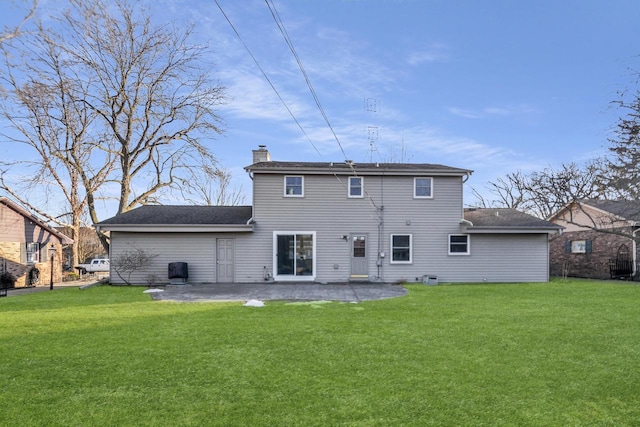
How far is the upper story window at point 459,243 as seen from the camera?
54.8 ft

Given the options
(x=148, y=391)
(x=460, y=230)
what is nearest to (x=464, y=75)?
(x=460, y=230)

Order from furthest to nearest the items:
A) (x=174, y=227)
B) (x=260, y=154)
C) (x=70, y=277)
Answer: (x=70, y=277)
(x=260, y=154)
(x=174, y=227)

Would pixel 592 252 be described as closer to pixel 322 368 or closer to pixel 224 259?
pixel 224 259

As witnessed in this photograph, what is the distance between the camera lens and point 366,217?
16.6 m

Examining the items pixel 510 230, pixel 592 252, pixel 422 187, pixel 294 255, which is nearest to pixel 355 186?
pixel 422 187

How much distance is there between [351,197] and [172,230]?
7181mm

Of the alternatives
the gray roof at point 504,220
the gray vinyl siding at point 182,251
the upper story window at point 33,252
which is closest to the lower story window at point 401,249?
the gray roof at point 504,220

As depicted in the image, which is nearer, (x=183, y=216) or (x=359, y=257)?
(x=359, y=257)

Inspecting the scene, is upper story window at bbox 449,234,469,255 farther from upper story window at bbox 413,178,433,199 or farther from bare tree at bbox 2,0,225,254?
bare tree at bbox 2,0,225,254

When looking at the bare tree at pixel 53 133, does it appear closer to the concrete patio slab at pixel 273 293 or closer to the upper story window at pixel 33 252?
the upper story window at pixel 33 252

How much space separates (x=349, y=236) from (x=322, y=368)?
38.3 feet

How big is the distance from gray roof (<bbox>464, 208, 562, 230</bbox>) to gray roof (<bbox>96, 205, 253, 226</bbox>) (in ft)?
32.4

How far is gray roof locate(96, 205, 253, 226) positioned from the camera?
16.0 meters

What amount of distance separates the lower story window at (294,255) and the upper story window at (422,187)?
181 inches
